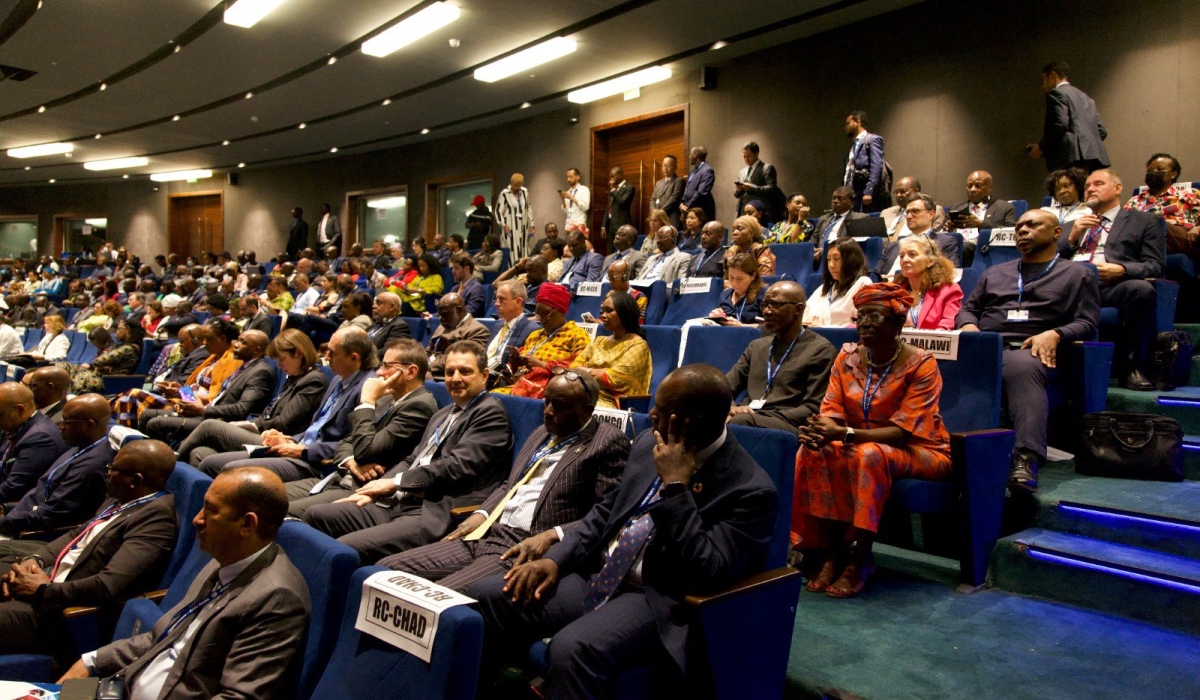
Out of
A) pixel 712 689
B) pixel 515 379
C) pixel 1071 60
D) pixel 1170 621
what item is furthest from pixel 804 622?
pixel 1071 60

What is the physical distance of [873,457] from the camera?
2.40 m

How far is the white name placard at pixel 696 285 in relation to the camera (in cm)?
503

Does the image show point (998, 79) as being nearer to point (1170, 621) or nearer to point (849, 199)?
point (849, 199)

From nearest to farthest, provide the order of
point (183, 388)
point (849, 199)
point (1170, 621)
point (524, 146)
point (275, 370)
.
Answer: point (1170, 621), point (275, 370), point (183, 388), point (849, 199), point (524, 146)

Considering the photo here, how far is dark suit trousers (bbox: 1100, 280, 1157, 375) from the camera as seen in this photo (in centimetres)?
347

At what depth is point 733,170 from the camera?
8672 millimetres

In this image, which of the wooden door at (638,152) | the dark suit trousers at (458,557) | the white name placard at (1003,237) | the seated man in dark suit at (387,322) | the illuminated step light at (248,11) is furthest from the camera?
the wooden door at (638,152)

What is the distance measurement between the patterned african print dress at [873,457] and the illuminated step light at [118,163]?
15.6m

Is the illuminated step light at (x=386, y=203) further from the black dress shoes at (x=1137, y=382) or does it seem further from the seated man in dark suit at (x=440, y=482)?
the black dress shoes at (x=1137, y=382)

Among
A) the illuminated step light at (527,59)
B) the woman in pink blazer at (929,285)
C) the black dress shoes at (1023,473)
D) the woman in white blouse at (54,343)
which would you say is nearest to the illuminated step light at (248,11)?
the illuminated step light at (527,59)

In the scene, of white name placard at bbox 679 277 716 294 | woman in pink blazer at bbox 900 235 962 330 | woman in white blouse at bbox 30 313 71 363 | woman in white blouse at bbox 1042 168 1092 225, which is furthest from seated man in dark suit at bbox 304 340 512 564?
woman in white blouse at bbox 30 313 71 363

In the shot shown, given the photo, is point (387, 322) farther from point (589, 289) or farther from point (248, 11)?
point (248, 11)

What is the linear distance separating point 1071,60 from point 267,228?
14.2 m

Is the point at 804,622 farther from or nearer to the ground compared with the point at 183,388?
nearer to the ground
